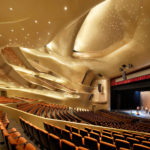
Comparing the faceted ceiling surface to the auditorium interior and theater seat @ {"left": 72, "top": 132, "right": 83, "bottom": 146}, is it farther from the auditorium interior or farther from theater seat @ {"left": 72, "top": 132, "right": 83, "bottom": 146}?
theater seat @ {"left": 72, "top": 132, "right": 83, "bottom": 146}

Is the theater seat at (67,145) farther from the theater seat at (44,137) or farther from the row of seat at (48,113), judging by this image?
the row of seat at (48,113)

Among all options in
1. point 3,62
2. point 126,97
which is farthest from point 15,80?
point 126,97

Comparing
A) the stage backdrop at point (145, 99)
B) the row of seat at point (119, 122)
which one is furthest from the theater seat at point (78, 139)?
the stage backdrop at point (145, 99)

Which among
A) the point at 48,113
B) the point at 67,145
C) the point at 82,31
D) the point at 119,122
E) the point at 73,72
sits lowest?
the point at 119,122

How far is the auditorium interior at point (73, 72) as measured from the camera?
299 cm

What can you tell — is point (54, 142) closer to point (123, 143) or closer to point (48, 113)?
point (123, 143)

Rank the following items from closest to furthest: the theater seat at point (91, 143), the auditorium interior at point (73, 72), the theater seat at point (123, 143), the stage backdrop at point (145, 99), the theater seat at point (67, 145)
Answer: the theater seat at point (67, 145), the theater seat at point (91, 143), the theater seat at point (123, 143), the auditorium interior at point (73, 72), the stage backdrop at point (145, 99)

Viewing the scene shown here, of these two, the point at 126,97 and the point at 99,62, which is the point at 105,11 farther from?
the point at 126,97

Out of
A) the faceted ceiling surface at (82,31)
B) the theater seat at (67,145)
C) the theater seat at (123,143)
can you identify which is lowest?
the theater seat at (123,143)

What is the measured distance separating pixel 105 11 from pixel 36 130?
8013mm

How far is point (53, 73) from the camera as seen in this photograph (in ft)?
46.3

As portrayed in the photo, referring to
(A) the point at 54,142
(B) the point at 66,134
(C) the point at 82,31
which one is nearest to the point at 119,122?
(B) the point at 66,134

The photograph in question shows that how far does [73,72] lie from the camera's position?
45.8ft

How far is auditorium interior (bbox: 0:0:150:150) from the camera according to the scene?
118 inches
